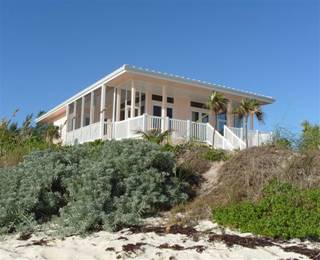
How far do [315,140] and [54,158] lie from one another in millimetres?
6687

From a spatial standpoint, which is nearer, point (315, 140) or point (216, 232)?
point (216, 232)

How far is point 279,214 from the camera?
7.69m

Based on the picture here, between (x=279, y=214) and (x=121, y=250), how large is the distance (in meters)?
2.99

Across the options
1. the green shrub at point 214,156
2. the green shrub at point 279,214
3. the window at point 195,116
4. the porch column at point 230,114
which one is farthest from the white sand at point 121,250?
the window at point 195,116

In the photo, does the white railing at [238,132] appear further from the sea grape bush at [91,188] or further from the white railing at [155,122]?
the sea grape bush at [91,188]

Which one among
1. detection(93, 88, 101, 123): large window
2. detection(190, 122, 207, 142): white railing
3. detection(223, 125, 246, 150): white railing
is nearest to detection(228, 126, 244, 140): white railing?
detection(223, 125, 246, 150): white railing

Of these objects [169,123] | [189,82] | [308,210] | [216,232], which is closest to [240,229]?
[216,232]

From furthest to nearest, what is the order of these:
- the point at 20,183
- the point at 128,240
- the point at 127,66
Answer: the point at 127,66 → the point at 20,183 → the point at 128,240

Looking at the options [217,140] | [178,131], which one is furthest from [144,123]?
[217,140]

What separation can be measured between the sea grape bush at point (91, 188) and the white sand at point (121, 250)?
1.55 ft

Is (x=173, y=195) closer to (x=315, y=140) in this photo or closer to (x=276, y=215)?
(x=276, y=215)

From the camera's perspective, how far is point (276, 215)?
25.1 ft

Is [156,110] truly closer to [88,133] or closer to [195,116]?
[195,116]

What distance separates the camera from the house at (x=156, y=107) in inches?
741
